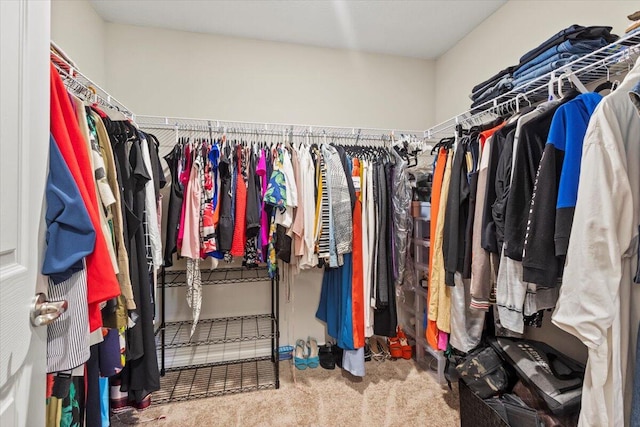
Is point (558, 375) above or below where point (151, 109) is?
below

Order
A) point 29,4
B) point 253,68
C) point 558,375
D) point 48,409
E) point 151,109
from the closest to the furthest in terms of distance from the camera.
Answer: point 29,4, point 48,409, point 558,375, point 151,109, point 253,68

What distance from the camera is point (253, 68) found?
7.60 feet

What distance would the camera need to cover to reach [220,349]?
2307 millimetres

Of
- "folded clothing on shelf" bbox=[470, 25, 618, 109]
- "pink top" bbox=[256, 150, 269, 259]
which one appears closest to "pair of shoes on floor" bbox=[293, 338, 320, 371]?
"pink top" bbox=[256, 150, 269, 259]

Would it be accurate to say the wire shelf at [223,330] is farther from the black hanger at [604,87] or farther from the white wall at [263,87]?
the black hanger at [604,87]

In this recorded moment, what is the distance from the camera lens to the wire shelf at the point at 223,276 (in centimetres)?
212

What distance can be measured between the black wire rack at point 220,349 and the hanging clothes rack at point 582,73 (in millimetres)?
1815

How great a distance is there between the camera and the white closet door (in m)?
0.50

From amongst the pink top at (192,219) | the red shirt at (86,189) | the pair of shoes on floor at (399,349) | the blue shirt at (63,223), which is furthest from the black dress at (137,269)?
the pair of shoes on floor at (399,349)

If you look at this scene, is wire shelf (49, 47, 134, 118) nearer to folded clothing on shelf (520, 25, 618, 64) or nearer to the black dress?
the black dress

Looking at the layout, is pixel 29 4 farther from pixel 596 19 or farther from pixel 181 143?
pixel 596 19

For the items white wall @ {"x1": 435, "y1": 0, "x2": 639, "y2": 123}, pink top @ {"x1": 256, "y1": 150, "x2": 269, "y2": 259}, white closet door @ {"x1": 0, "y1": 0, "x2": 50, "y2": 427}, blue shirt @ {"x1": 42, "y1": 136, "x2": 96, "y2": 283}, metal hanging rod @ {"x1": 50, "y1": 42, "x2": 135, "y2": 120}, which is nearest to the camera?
white closet door @ {"x1": 0, "y1": 0, "x2": 50, "y2": 427}

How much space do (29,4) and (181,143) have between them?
1.36m

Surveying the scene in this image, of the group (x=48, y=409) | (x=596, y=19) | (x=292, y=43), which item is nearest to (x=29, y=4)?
(x=48, y=409)
